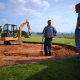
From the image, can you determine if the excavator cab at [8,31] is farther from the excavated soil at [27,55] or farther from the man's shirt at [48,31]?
the man's shirt at [48,31]

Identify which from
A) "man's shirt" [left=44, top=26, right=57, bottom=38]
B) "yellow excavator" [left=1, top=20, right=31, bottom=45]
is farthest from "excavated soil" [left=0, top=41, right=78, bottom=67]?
"yellow excavator" [left=1, top=20, right=31, bottom=45]

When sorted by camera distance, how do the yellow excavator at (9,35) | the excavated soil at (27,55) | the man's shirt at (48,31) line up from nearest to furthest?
the excavated soil at (27,55) → the man's shirt at (48,31) → the yellow excavator at (9,35)

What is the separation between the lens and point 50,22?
5.00 metres

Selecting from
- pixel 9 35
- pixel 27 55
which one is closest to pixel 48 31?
pixel 27 55

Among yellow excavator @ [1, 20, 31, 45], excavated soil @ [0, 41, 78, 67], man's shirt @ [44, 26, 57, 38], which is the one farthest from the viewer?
yellow excavator @ [1, 20, 31, 45]

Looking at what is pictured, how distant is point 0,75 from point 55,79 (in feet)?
4.90

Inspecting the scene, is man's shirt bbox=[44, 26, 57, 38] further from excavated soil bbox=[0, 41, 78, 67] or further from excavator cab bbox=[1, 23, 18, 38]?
excavator cab bbox=[1, 23, 18, 38]

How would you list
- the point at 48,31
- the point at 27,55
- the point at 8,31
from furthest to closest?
the point at 8,31 < the point at 27,55 < the point at 48,31

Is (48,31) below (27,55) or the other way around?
the other way around

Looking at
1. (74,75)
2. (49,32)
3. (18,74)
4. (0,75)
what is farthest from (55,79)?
(49,32)

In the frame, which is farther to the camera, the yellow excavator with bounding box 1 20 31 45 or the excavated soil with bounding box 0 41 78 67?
the yellow excavator with bounding box 1 20 31 45

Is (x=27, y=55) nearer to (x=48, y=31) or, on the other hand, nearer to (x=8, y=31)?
(x=48, y=31)

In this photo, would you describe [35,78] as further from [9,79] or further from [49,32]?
[49,32]

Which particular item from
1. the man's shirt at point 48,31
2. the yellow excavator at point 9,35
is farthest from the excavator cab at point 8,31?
the man's shirt at point 48,31
